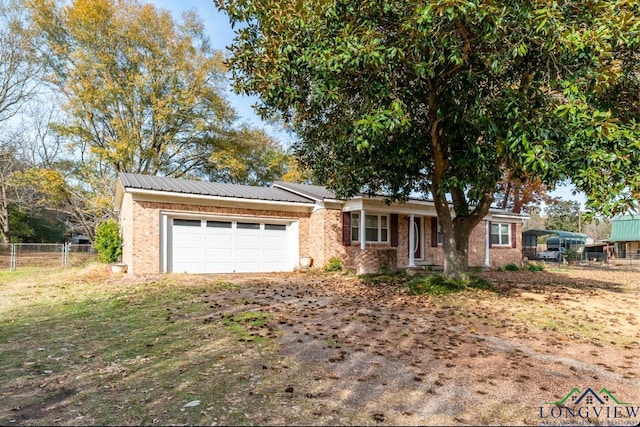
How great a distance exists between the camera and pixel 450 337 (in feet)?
19.5

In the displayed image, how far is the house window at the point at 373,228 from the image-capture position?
53.9 ft

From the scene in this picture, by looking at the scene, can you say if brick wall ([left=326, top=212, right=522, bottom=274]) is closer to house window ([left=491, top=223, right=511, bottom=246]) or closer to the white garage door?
house window ([left=491, top=223, right=511, bottom=246])

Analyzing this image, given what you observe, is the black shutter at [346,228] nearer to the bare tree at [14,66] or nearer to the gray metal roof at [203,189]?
the gray metal roof at [203,189]

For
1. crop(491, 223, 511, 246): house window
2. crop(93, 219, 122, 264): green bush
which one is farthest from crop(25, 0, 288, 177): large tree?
crop(491, 223, 511, 246): house window

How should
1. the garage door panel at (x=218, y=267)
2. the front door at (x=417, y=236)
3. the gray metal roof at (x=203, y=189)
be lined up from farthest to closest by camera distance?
the front door at (x=417, y=236) → the garage door panel at (x=218, y=267) → the gray metal roof at (x=203, y=189)

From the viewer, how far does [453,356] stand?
4914 millimetres

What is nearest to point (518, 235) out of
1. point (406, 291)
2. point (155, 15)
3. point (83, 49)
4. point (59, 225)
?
point (406, 291)

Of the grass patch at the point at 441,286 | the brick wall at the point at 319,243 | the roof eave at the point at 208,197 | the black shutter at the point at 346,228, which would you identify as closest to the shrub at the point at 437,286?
the grass patch at the point at 441,286

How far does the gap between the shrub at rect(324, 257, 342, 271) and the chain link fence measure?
11670mm

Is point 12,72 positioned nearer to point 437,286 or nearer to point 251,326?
point 251,326

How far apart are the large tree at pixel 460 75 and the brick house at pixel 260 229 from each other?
18.3 feet

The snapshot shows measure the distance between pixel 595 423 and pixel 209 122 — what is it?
24.8m

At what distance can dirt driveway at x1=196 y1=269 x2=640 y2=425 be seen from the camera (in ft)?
11.0

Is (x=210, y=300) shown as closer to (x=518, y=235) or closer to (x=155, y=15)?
(x=518, y=235)
